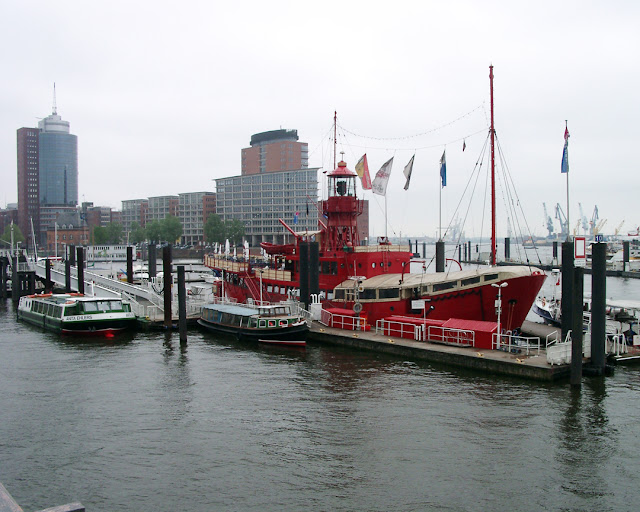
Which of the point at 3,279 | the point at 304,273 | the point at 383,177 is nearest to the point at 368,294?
the point at 304,273

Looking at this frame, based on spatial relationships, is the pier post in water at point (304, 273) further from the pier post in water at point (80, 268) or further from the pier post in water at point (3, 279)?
the pier post in water at point (3, 279)

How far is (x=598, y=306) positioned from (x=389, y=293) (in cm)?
1561

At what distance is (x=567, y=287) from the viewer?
36.8 metres

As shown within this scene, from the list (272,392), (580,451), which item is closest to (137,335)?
(272,392)

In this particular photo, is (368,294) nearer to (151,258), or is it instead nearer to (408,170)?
(408,170)

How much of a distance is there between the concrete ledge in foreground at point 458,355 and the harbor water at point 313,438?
85 cm

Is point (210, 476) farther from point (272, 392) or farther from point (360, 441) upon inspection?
point (272, 392)

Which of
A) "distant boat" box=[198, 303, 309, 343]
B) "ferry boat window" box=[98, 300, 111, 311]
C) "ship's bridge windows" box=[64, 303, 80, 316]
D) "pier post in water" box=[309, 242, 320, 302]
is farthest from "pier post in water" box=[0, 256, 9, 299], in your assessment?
"pier post in water" box=[309, 242, 320, 302]

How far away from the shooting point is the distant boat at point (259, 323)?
42562 millimetres

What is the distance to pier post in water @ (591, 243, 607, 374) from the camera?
1245 inches

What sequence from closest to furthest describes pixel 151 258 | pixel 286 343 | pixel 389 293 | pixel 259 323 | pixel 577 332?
1. pixel 577 332
2. pixel 286 343
3. pixel 259 323
4. pixel 389 293
5. pixel 151 258

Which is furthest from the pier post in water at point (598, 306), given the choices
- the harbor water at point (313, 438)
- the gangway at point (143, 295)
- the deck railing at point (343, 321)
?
the gangway at point (143, 295)

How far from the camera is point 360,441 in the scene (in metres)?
24.4

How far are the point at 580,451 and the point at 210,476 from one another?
13761 millimetres
